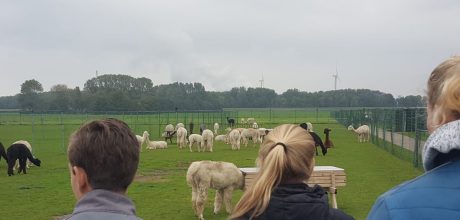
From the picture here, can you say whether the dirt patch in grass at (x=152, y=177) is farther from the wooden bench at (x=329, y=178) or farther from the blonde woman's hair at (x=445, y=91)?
the blonde woman's hair at (x=445, y=91)

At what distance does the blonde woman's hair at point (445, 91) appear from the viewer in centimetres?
186

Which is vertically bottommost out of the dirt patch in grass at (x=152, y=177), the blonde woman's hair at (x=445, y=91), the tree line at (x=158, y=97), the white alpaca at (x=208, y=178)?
the dirt patch in grass at (x=152, y=177)

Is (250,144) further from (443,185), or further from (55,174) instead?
(443,185)

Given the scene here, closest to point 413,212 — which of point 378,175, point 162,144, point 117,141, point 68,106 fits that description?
point 117,141

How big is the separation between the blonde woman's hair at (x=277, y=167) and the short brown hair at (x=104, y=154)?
32.5 inches

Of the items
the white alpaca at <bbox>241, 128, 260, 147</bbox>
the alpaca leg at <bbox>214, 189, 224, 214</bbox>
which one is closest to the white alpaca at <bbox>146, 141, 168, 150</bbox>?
the white alpaca at <bbox>241, 128, 260, 147</bbox>

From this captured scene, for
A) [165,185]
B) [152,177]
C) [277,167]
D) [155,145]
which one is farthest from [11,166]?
[277,167]

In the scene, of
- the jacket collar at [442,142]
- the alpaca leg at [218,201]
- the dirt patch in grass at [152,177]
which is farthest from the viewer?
the dirt patch in grass at [152,177]

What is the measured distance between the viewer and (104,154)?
256 cm

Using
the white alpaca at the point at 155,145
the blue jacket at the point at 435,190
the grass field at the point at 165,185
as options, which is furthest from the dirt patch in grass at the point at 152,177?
the blue jacket at the point at 435,190

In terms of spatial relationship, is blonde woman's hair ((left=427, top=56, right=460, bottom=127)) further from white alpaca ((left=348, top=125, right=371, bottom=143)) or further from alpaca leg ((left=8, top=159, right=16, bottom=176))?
white alpaca ((left=348, top=125, right=371, bottom=143))

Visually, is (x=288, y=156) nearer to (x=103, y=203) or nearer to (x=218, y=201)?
(x=103, y=203)

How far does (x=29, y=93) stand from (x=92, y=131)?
354 ft

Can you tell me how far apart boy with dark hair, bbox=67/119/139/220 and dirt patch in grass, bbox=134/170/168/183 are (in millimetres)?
15808
